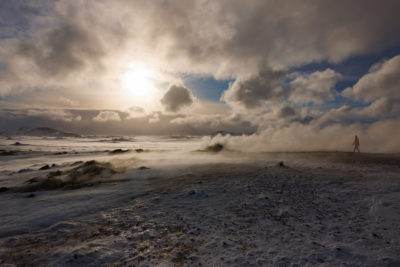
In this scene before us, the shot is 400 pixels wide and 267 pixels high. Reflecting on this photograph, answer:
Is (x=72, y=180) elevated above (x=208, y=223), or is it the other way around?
(x=208, y=223)

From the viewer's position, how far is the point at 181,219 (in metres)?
5.23

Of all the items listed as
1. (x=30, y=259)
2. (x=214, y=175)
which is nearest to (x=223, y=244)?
(x=30, y=259)

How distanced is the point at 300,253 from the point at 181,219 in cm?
297

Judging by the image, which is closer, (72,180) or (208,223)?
(208,223)

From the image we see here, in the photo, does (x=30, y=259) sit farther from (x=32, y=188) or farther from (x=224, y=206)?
(x=32, y=188)

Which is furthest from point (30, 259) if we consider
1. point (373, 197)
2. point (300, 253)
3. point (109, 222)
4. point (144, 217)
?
point (373, 197)

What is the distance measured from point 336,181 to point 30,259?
10.8 metres

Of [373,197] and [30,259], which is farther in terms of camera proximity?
[373,197]

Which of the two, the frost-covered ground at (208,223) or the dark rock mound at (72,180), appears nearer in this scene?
the frost-covered ground at (208,223)

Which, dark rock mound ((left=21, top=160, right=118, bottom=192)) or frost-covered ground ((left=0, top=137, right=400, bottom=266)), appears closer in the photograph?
frost-covered ground ((left=0, top=137, right=400, bottom=266))

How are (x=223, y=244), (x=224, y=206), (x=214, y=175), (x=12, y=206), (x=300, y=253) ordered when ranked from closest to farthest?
(x=300, y=253)
(x=223, y=244)
(x=224, y=206)
(x=12, y=206)
(x=214, y=175)

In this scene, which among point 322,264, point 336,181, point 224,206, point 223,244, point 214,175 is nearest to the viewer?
point 322,264

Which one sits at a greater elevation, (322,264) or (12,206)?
(322,264)

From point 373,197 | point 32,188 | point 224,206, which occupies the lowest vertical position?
point 32,188
